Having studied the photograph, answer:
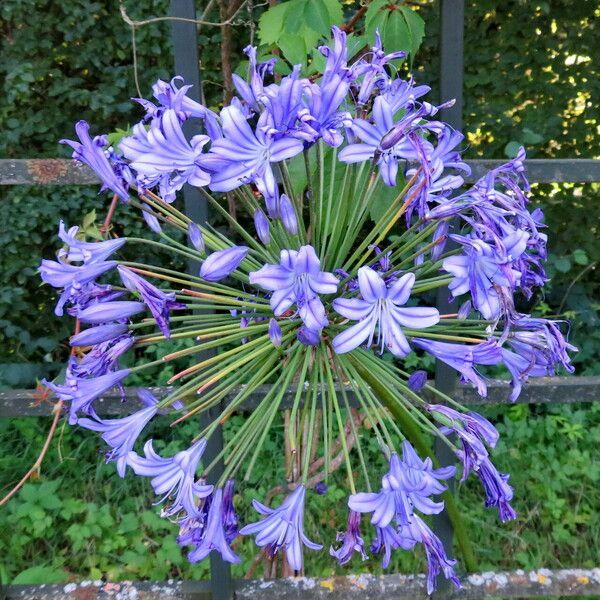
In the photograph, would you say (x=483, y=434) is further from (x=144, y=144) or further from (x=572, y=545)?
(x=572, y=545)

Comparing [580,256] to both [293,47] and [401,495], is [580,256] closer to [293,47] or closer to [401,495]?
[293,47]

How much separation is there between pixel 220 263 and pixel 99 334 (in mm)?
202

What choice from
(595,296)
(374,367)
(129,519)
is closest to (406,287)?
(374,367)

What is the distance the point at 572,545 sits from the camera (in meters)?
2.09

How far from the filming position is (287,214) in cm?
71

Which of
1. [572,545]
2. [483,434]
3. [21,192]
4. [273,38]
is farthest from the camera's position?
[21,192]

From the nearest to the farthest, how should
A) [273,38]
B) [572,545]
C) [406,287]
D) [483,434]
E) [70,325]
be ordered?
1. [406,287]
2. [483,434]
3. [273,38]
4. [572,545]
5. [70,325]

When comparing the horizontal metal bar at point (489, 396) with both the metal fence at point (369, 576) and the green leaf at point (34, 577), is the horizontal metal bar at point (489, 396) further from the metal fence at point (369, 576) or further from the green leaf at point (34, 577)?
the green leaf at point (34, 577)

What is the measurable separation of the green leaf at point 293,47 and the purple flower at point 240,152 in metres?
0.58

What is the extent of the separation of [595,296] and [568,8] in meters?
1.23

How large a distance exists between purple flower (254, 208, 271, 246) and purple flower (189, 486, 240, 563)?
0.32m

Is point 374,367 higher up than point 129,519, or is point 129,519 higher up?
point 374,367

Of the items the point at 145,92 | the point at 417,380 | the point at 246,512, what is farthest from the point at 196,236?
the point at 145,92

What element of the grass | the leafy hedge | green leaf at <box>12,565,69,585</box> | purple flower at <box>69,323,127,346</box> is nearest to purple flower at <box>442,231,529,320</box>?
purple flower at <box>69,323,127,346</box>
